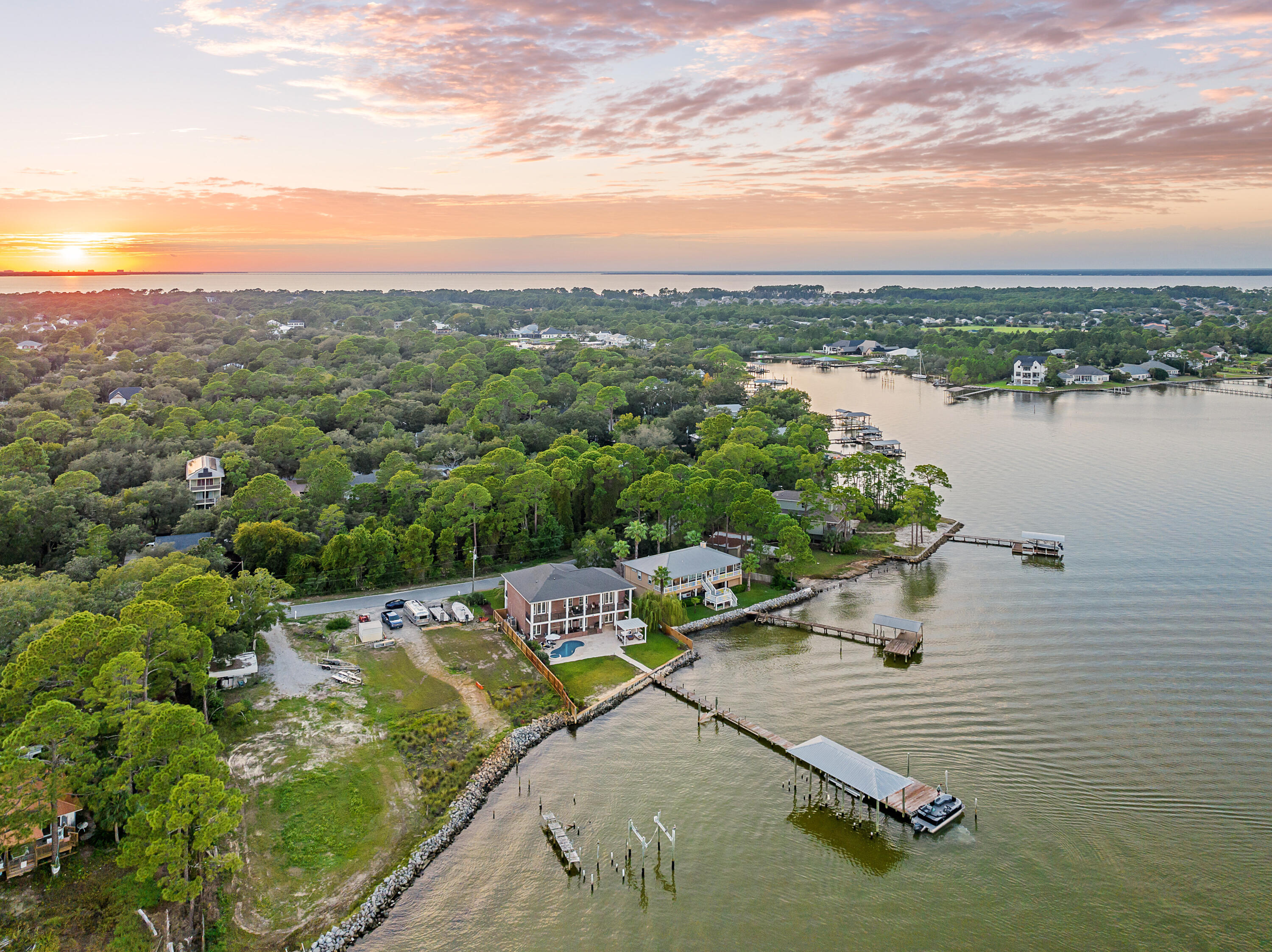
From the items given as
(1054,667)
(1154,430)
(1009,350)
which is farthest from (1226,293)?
(1054,667)

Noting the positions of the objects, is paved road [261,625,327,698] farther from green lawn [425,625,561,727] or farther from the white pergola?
the white pergola

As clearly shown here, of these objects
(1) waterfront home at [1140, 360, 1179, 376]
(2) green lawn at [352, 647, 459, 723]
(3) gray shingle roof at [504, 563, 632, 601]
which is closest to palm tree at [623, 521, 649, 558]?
(3) gray shingle roof at [504, 563, 632, 601]

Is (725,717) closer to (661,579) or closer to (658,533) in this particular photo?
(661,579)

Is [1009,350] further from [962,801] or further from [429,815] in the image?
[429,815]

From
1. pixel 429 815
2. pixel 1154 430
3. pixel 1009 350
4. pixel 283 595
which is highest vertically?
pixel 1009 350

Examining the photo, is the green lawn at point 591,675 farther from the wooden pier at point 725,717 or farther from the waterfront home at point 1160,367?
the waterfront home at point 1160,367

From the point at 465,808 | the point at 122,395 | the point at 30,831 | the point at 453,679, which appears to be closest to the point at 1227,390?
the point at 453,679

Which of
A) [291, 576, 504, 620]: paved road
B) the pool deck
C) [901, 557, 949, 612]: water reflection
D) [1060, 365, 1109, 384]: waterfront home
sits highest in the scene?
[1060, 365, 1109, 384]: waterfront home
